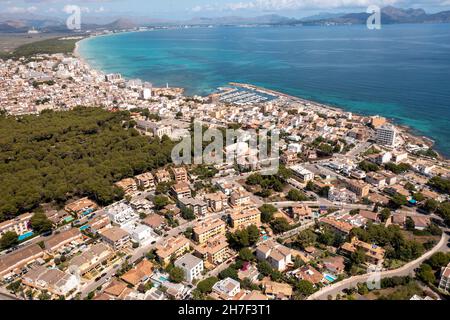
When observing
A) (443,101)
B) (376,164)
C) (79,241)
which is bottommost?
(79,241)

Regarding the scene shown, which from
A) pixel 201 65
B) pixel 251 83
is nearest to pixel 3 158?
pixel 251 83

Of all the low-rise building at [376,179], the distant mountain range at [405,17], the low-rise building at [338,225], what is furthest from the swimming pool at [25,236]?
the distant mountain range at [405,17]

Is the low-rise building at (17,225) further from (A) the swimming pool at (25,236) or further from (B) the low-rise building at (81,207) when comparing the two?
(B) the low-rise building at (81,207)

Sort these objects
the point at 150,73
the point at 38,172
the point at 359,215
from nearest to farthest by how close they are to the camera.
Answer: the point at 359,215, the point at 38,172, the point at 150,73

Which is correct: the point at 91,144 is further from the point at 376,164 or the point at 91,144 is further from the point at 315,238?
the point at 376,164

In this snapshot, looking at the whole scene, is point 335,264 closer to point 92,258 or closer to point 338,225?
point 338,225

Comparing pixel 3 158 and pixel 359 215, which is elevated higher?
pixel 3 158

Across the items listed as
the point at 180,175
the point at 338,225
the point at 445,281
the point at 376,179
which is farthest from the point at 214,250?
the point at 376,179
